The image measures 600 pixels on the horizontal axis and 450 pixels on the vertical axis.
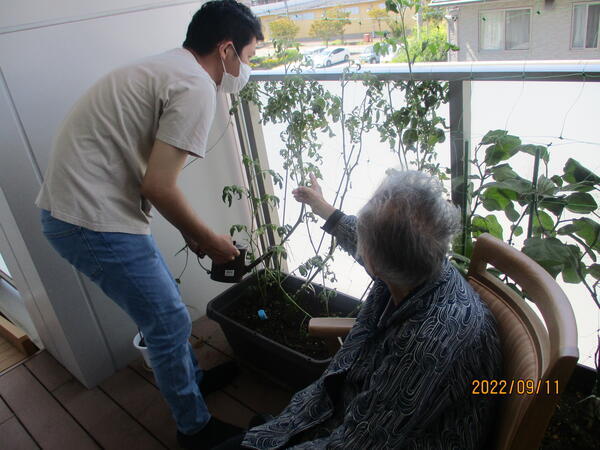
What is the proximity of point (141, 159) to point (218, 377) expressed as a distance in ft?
3.65

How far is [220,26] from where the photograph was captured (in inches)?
54.7

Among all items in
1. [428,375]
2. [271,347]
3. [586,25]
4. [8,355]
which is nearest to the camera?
[428,375]

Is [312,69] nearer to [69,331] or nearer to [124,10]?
[124,10]

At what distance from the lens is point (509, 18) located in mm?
1250

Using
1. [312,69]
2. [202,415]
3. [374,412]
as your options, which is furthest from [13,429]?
[312,69]

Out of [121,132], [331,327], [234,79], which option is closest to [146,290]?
[121,132]

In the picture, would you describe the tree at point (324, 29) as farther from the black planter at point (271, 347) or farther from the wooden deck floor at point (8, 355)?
the wooden deck floor at point (8, 355)

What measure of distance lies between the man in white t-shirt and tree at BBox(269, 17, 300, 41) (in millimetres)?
422

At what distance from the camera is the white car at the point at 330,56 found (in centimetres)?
172

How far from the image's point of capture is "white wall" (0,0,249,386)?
1735 millimetres

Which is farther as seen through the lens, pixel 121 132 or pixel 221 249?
pixel 221 249

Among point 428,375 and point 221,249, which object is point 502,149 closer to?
point 428,375

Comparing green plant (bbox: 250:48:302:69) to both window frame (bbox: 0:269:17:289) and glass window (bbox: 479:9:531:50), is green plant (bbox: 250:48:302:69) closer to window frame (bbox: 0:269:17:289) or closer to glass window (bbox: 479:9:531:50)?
glass window (bbox: 479:9:531:50)

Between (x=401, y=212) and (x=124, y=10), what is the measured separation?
1648mm
